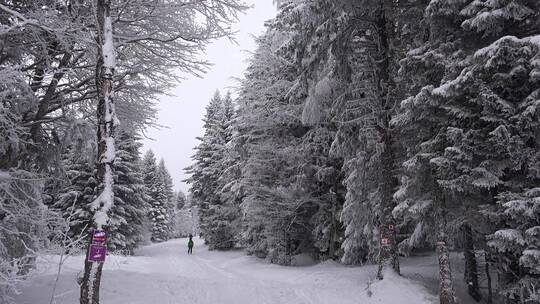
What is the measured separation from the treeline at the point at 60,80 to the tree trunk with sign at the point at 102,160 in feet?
0.32

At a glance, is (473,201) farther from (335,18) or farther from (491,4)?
(335,18)

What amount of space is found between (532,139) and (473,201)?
155cm

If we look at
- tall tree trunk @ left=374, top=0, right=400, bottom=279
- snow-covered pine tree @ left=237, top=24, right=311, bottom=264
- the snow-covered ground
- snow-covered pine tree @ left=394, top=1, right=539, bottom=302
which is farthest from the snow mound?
snow-covered pine tree @ left=237, top=24, right=311, bottom=264

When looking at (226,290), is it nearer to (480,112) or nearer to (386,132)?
(386,132)

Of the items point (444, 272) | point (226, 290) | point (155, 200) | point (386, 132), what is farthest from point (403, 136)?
point (155, 200)

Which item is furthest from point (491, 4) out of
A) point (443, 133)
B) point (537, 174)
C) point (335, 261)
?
point (335, 261)

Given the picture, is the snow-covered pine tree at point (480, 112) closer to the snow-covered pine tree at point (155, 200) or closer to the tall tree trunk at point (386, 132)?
the tall tree trunk at point (386, 132)

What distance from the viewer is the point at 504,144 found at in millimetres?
7414

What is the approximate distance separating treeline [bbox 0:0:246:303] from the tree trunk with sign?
0.32ft

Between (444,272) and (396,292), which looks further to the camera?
(396,292)

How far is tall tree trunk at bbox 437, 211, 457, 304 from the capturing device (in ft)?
28.5

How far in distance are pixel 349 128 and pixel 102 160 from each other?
24.9 feet

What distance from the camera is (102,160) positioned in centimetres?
706

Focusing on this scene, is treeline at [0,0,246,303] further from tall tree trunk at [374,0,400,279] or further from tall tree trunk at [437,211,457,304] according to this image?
tall tree trunk at [437,211,457,304]
